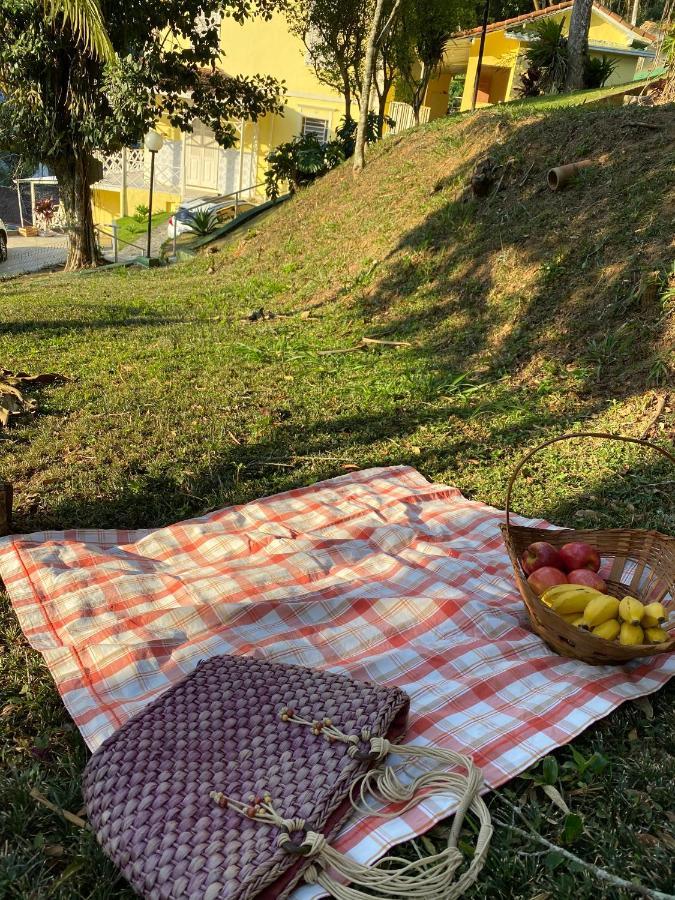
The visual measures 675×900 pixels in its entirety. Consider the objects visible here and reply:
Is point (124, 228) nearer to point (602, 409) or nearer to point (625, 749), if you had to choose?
point (602, 409)

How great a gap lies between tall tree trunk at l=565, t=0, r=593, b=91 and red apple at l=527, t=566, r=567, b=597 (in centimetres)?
1460

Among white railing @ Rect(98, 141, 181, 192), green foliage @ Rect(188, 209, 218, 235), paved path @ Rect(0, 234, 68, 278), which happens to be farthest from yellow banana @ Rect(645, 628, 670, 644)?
→ white railing @ Rect(98, 141, 181, 192)

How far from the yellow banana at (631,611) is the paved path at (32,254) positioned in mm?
A: 16341

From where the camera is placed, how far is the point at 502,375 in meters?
5.99

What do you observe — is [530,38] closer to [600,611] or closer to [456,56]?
[456,56]

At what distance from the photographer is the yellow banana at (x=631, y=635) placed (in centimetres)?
240

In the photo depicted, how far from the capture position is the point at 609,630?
97.1 inches

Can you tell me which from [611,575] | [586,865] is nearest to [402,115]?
[611,575]

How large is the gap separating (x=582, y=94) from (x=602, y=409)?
38.2 ft

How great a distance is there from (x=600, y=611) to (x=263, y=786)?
4.58ft

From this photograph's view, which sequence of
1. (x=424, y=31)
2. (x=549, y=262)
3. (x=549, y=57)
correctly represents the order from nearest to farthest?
(x=549, y=262), (x=549, y=57), (x=424, y=31)

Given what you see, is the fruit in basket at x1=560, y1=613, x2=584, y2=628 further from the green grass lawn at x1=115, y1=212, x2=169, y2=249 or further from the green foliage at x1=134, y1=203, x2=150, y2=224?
the green foliage at x1=134, y1=203, x2=150, y2=224

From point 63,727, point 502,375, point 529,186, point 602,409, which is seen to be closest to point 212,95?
point 529,186

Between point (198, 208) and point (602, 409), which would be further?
point (198, 208)
